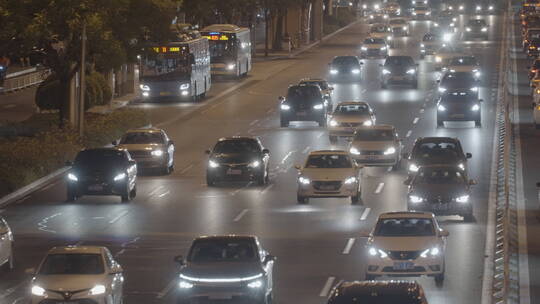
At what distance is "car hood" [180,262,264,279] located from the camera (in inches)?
981

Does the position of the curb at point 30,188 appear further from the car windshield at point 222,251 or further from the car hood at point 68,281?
the car hood at point 68,281

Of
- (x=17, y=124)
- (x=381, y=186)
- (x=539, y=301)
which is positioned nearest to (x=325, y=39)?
(x=17, y=124)

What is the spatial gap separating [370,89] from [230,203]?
40776mm

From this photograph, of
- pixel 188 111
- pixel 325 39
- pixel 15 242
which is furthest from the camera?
pixel 325 39

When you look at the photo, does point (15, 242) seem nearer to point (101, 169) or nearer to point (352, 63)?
point (101, 169)

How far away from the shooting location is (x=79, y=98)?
56750mm

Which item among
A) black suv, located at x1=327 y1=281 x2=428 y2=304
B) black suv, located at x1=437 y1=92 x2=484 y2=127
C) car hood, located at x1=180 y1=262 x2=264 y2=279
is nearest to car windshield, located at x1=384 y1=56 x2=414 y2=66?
black suv, located at x1=437 y1=92 x2=484 y2=127

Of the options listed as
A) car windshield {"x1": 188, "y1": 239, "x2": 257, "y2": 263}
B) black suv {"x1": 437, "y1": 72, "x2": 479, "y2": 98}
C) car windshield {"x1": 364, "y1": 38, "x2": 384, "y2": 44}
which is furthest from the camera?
car windshield {"x1": 364, "y1": 38, "x2": 384, "y2": 44}

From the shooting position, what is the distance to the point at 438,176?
38.2 m

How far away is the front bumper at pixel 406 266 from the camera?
28516 mm

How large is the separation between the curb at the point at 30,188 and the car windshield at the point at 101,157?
2.35 metres

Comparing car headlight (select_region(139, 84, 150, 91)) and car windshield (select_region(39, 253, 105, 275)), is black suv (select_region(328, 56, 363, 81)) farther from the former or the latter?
car windshield (select_region(39, 253, 105, 275))

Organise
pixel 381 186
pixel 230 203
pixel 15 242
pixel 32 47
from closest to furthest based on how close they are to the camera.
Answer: pixel 15 242 → pixel 230 203 → pixel 381 186 → pixel 32 47

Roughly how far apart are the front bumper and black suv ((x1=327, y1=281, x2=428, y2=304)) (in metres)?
8.63
